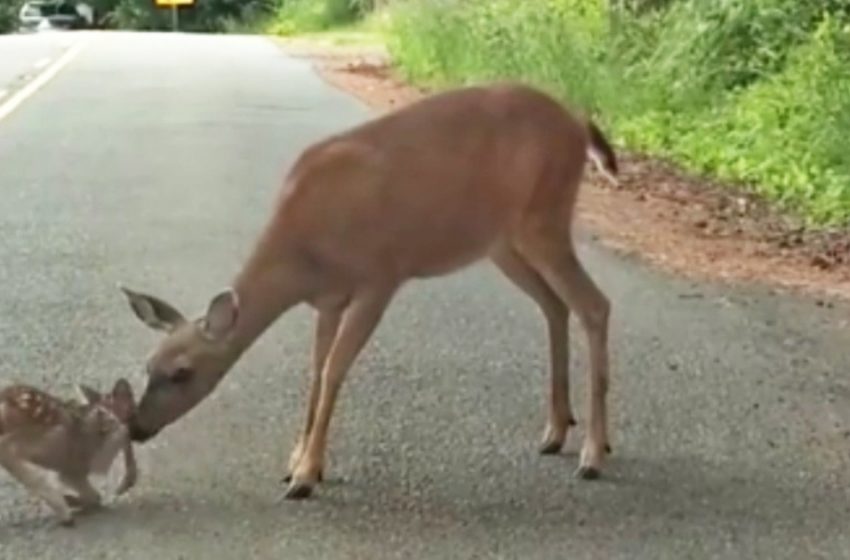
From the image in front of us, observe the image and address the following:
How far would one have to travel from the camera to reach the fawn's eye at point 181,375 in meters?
6.44

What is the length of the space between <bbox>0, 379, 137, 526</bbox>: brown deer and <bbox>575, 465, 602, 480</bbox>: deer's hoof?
1454mm

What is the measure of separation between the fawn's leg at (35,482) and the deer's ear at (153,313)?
1.79 ft

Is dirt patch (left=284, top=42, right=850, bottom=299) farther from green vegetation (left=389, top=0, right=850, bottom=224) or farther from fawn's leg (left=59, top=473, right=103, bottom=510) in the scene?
fawn's leg (left=59, top=473, right=103, bottom=510)

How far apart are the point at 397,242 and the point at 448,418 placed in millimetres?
1123

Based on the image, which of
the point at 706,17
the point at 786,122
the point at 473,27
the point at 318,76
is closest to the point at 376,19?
the point at 318,76

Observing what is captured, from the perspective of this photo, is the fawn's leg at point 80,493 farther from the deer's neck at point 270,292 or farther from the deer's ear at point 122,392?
the deer's neck at point 270,292

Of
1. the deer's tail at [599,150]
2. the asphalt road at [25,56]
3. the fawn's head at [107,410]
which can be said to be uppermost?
Answer: the deer's tail at [599,150]

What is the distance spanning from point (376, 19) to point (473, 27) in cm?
1914

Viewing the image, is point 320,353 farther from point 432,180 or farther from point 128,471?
point 128,471

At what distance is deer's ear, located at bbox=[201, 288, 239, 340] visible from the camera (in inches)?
254

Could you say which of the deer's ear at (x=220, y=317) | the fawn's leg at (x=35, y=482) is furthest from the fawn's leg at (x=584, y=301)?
the fawn's leg at (x=35, y=482)

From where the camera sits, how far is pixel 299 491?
6.57m

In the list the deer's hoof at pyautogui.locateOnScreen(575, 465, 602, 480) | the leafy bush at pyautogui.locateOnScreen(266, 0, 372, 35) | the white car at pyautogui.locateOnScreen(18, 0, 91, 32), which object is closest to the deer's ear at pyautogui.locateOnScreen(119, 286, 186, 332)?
the deer's hoof at pyautogui.locateOnScreen(575, 465, 602, 480)

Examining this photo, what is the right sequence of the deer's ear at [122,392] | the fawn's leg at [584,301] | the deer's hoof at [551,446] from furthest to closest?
the deer's hoof at [551,446] < the fawn's leg at [584,301] < the deer's ear at [122,392]
